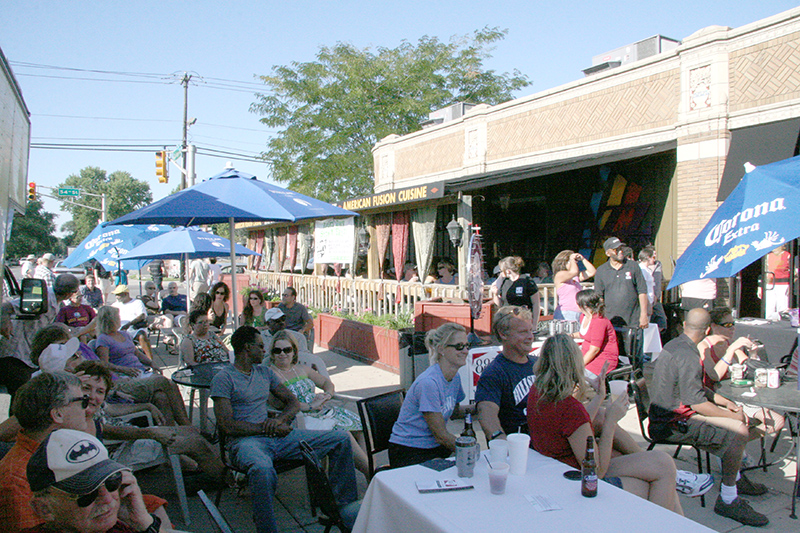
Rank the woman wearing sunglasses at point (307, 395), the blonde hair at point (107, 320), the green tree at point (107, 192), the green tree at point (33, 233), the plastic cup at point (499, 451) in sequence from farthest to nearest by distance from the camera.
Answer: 1. the green tree at point (107, 192)
2. the green tree at point (33, 233)
3. the blonde hair at point (107, 320)
4. the woman wearing sunglasses at point (307, 395)
5. the plastic cup at point (499, 451)

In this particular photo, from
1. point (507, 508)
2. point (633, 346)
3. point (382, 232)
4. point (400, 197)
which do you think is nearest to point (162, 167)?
point (382, 232)

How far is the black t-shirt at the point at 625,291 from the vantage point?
23.2ft

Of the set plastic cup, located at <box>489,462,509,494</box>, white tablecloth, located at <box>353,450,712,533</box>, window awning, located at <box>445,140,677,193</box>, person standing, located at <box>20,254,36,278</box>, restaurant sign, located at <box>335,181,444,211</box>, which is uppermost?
window awning, located at <box>445,140,677,193</box>

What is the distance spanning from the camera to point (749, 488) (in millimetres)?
4152

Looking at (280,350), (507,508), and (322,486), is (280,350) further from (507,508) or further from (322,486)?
(507,508)

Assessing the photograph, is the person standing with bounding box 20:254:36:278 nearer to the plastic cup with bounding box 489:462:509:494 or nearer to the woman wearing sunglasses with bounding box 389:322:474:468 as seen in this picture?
the woman wearing sunglasses with bounding box 389:322:474:468

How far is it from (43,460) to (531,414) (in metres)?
2.40

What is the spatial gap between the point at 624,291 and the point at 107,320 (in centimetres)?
604

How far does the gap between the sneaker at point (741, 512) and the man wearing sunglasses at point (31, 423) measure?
407cm

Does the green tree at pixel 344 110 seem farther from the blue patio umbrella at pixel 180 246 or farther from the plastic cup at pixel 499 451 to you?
the plastic cup at pixel 499 451

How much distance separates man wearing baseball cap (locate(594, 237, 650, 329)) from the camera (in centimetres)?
707

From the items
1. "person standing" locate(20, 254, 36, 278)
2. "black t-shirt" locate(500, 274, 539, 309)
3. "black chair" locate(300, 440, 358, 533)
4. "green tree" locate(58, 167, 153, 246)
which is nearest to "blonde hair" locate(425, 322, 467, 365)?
"black chair" locate(300, 440, 358, 533)

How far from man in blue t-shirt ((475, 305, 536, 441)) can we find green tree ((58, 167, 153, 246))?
95.3 meters

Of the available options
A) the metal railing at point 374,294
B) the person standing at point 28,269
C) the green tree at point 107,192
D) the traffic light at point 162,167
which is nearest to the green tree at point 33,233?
the green tree at point 107,192
